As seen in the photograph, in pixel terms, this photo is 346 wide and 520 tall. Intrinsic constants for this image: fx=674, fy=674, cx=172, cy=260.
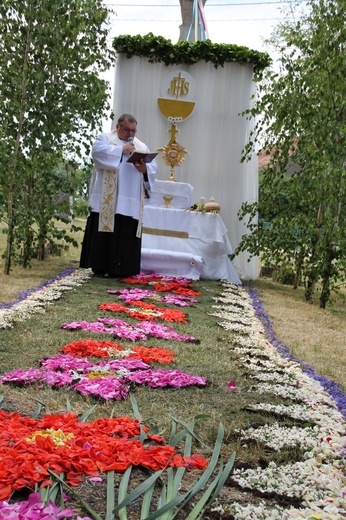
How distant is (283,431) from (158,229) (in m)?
6.63

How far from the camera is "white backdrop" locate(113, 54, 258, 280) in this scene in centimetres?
1053

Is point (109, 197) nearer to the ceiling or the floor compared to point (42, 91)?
nearer to the floor

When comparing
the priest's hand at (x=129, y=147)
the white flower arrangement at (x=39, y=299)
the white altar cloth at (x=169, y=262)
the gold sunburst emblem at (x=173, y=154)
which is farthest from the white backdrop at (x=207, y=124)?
the white flower arrangement at (x=39, y=299)

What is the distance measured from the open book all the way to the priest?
155 millimetres

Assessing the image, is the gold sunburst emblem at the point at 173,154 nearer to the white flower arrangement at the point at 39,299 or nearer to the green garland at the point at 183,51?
the green garland at the point at 183,51

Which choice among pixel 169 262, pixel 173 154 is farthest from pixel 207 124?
pixel 169 262

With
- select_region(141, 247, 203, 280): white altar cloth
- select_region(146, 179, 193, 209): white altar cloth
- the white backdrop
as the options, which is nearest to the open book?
select_region(141, 247, 203, 280): white altar cloth

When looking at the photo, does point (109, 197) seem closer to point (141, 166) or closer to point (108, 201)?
point (108, 201)

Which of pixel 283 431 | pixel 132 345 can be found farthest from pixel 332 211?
pixel 283 431

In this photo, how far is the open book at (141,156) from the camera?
307 inches

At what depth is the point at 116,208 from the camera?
8305 mm

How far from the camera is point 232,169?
1052 cm

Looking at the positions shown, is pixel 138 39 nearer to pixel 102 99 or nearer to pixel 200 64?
pixel 200 64

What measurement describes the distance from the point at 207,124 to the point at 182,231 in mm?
2114
